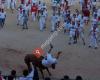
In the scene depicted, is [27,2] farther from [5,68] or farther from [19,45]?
[5,68]

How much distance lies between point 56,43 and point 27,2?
7.33 meters

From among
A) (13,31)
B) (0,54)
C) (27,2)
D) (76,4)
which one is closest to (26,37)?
(13,31)

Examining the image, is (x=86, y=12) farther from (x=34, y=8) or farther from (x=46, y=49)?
(x=46, y=49)

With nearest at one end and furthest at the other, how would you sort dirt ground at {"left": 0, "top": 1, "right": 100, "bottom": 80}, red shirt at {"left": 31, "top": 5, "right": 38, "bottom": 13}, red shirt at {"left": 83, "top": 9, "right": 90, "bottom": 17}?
dirt ground at {"left": 0, "top": 1, "right": 100, "bottom": 80}
red shirt at {"left": 83, "top": 9, "right": 90, "bottom": 17}
red shirt at {"left": 31, "top": 5, "right": 38, "bottom": 13}

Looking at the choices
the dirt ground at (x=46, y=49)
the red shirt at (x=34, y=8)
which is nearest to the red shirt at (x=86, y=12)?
the dirt ground at (x=46, y=49)

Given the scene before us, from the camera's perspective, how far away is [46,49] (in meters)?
24.2

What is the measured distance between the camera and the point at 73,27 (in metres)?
25.7

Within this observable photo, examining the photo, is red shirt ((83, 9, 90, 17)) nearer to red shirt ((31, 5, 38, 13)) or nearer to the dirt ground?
the dirt ground

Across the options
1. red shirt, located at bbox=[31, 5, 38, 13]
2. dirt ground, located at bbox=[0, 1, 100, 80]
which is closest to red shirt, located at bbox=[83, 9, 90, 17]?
dirt ground, located at bbox=[0, 1, 100, 80]

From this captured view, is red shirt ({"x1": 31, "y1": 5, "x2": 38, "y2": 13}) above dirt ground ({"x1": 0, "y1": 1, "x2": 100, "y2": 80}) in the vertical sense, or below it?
above

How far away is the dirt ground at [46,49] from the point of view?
830 inches

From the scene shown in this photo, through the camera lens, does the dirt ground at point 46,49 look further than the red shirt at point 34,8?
No

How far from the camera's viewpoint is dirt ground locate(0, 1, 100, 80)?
69.2 feet

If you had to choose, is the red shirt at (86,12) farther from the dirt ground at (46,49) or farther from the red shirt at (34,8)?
the red shirt at (34,8)
